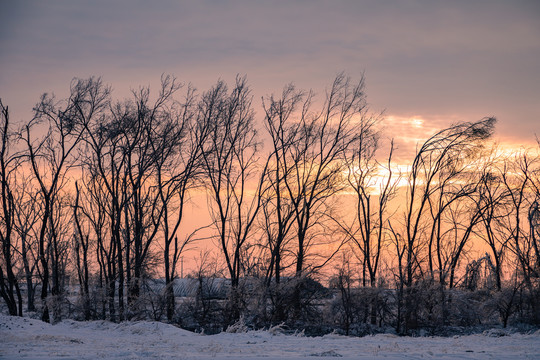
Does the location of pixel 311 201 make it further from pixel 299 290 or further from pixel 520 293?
pixel 520 293

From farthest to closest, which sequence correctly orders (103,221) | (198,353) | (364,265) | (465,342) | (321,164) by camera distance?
(103,221)
(321,164)
(364,265)
(465,342)
(198,353)

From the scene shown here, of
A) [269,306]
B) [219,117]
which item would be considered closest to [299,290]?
[269,306]

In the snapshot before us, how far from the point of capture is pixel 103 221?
121 feet

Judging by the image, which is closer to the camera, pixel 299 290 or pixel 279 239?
pixel 299 290

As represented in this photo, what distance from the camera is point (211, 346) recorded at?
14.6m

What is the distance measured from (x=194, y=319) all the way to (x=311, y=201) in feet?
32.9

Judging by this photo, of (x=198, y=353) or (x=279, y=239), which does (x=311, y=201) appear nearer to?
(x=279, y=239)

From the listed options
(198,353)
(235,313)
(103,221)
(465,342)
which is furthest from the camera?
(103,221)

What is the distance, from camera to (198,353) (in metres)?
12.9

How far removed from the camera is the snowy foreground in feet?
41.1

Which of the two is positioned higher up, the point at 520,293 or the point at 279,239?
the point at 279,239

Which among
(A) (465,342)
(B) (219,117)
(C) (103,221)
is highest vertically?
(B) (219,117)

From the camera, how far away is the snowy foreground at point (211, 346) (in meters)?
12.5

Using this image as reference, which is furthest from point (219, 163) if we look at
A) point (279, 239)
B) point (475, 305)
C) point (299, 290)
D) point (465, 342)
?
point (465, 342)
